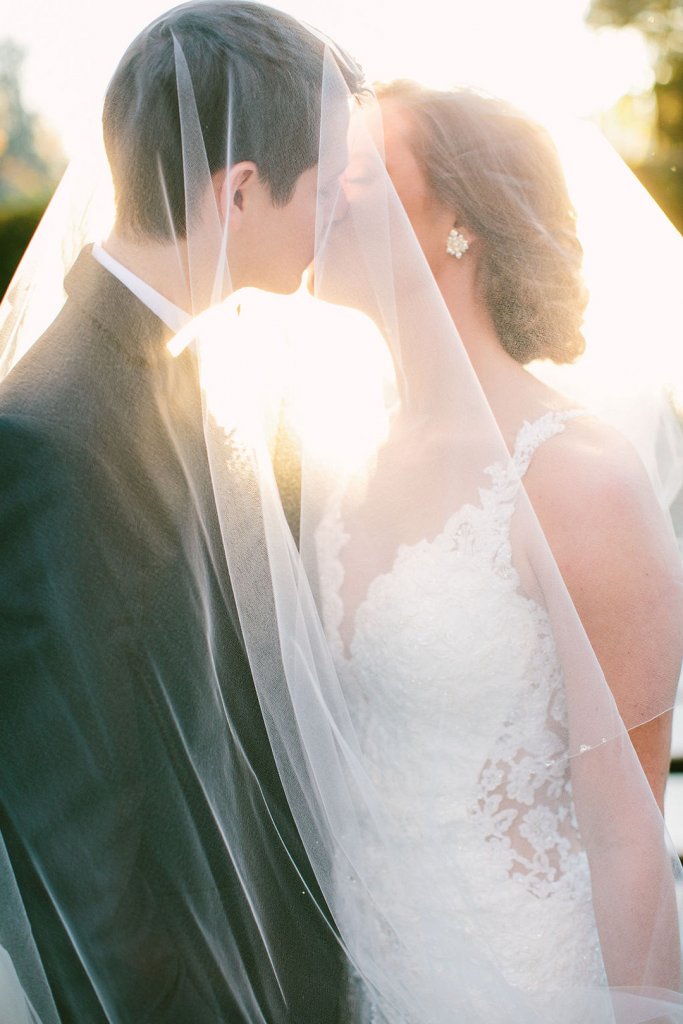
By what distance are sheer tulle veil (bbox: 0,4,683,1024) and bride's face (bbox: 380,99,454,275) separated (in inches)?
5.6

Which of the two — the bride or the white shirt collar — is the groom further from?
the bride

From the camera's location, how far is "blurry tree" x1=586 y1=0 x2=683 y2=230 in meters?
2.39

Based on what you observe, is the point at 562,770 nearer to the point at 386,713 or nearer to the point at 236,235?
the point at 386,713

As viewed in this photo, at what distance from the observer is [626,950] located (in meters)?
1.57

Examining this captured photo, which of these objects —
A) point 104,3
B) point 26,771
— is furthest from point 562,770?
point 104,3

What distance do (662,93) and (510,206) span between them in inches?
33.6

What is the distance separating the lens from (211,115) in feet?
4.68

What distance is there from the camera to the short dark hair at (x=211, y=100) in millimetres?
1413

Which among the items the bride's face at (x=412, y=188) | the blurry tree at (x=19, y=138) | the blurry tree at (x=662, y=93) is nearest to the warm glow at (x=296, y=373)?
the bride's face at (x=412, y=188)

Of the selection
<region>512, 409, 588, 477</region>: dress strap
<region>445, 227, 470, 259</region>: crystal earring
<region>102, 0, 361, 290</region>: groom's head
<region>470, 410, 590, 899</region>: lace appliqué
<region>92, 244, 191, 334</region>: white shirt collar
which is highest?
<region>102, 0, 361, 290</region>: groom's head

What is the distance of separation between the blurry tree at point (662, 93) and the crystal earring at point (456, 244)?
1.75ft

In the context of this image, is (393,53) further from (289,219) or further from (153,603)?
(153,603)

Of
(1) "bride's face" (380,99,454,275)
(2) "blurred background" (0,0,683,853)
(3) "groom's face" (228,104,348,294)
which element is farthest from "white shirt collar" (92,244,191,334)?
(1) "bride's face" (380,99,454,275)

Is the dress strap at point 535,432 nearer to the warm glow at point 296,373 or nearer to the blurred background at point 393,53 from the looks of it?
the warm glow at point 296,373
